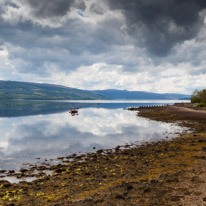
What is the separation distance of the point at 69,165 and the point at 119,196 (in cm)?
1131

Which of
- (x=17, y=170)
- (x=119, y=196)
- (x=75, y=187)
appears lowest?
(x=17, y=170)

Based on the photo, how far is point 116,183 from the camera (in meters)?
14.5

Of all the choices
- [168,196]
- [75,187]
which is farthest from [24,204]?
[168,196]

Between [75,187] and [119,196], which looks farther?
[75,187]

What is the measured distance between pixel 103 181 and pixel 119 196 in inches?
158

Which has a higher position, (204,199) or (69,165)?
(204,199)

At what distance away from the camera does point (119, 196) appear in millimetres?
11969

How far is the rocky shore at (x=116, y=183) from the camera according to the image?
1173cm

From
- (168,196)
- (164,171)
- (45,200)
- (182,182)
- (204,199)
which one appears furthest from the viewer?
(164,171)

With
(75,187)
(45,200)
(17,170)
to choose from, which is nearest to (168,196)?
(75,187)

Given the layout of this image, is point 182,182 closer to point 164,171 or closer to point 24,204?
point 164,171

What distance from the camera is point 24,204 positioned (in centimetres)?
1217

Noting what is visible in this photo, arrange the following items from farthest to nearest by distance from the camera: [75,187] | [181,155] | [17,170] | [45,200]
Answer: [181,155]
[17,170]
[75,187]
[45,200]

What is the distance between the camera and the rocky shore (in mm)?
11734
